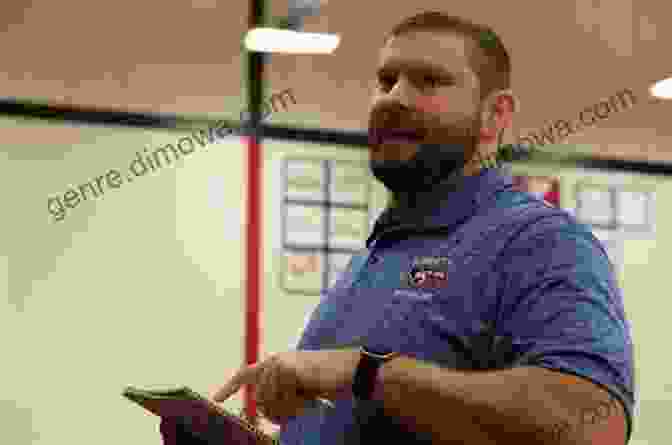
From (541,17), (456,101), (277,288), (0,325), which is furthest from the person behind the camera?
(541,17)

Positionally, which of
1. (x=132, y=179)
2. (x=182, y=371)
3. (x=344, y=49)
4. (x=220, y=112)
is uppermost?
(x=344, y=49)

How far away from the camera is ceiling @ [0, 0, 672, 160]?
3.76 m

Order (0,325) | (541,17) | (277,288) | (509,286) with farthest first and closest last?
1. (541,17)
2. (277,288)
3. (0,325)
4. (509,286)

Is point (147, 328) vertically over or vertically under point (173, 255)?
under

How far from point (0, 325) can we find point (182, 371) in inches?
27.4

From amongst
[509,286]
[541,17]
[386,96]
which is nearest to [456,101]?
[386,96]

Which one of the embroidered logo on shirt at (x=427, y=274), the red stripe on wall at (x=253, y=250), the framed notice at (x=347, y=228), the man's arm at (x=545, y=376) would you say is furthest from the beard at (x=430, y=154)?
the framed notice at (x=347, y=228)

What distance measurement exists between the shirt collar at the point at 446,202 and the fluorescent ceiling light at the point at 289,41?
Result: 8.80 ft

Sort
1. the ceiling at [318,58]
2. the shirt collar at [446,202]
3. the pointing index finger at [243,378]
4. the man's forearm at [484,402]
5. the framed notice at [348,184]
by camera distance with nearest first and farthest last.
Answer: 1. the man's forearm at [484,402]
2. the pointing index finger at [243,378]
3. the shirt collar at [446,202]
4. the ceiling at [318,58]
5. the framed notice at [348,184]

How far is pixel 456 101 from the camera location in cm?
132

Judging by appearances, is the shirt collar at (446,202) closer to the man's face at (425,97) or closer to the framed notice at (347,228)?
the man's face at (425,97)

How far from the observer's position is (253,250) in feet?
12.9

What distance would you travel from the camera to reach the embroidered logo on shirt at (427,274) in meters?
1.19

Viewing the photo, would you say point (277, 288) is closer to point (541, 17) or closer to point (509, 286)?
point (541, 17)
